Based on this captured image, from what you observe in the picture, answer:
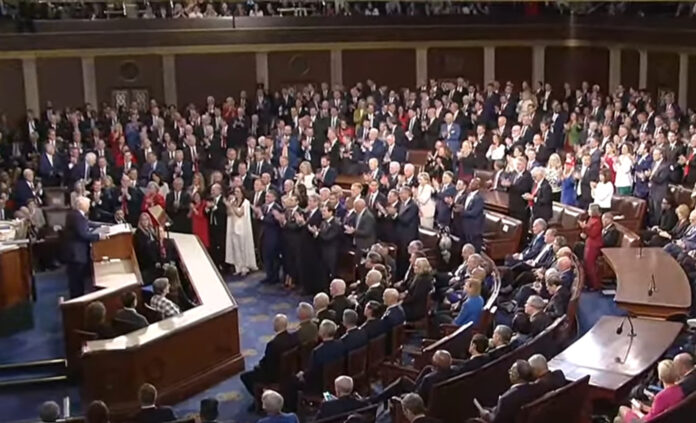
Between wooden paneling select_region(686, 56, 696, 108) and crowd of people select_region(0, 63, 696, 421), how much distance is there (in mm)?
586

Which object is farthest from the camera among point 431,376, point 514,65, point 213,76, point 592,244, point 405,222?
point 514,65

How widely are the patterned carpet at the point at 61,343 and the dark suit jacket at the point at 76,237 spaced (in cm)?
92

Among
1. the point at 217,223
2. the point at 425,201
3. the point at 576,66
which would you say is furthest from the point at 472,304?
the point at 576,66

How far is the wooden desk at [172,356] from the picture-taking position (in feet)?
31.8

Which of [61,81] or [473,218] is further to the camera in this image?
[61,81]

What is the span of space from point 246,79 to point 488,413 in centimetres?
1670

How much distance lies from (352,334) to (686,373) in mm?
3119

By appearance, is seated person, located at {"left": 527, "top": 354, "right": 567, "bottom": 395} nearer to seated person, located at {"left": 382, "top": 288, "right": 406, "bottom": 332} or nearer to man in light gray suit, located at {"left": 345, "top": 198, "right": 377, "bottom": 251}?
seated person, located at {"left": 382, "top": 288, "right": 406, "bottom": 332}

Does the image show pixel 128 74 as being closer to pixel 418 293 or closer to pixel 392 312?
pixel 418 293

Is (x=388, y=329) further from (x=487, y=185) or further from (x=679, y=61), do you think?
(x=679, y=61)

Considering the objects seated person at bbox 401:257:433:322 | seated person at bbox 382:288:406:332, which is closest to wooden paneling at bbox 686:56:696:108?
seated person at bbox 401:257:433:322

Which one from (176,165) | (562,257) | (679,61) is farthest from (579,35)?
(562,257)

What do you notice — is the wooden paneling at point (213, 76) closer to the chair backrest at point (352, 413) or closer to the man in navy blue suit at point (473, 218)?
the man in navy blue suit at point (473, 218)

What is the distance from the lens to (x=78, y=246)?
12.1m
